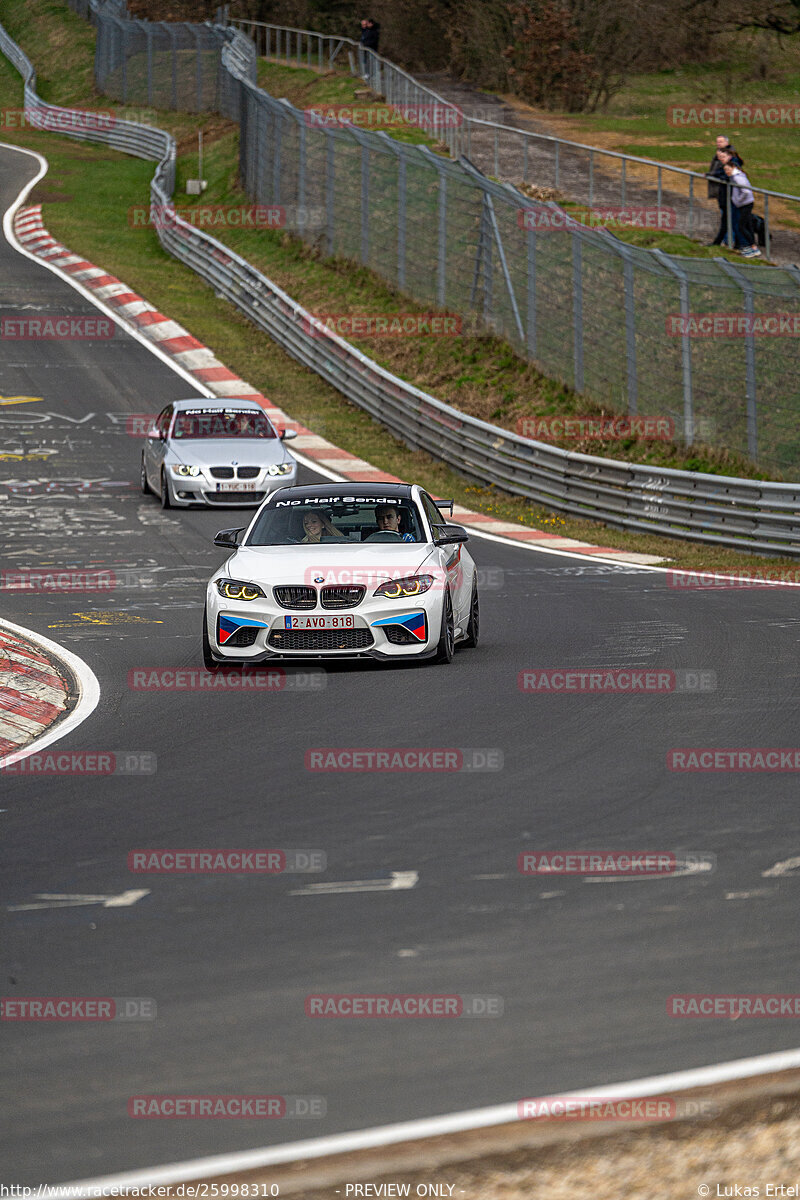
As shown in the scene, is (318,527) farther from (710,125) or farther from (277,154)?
(710,125)

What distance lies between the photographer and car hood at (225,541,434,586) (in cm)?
1247

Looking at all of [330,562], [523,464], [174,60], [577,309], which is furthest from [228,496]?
[174,60]

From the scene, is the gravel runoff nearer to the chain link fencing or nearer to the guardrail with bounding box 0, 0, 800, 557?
the guardrail with bounding box 0, 0, 800, 557

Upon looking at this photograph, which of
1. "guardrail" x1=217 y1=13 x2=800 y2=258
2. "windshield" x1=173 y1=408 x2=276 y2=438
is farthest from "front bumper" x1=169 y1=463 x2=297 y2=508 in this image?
"guardrail" x1=217 y1=13 x2=800 y2=258

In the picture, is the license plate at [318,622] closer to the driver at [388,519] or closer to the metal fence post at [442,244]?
the driver at [388,519]

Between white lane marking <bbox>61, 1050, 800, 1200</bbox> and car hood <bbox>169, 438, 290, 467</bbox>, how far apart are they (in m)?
19.4

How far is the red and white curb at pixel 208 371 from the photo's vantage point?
73.1ft

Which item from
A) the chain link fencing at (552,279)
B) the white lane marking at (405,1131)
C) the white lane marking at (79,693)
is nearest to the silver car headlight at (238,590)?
the white lane marking at (79,693)

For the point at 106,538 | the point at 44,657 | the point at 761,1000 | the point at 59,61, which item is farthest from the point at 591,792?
the point at 59,61

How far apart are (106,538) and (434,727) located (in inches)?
477

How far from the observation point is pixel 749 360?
70.6 ft

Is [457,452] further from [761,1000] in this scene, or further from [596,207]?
[761,1000]

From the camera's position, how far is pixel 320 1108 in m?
4.69

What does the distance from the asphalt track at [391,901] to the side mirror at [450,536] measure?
0.98 m
